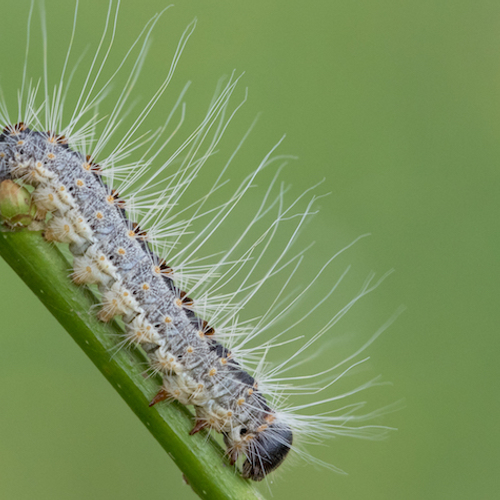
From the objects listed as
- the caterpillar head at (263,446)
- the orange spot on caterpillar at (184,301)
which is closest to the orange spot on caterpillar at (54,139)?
the orange spot on caterpillar at (184,301)

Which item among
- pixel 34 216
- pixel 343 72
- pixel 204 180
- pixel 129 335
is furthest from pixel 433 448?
pixel 34 216

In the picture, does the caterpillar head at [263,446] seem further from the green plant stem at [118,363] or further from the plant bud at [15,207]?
the plant bud at [15,207]

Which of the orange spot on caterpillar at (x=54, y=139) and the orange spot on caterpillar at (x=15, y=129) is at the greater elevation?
the orange spot on caterpillar at (x=15, y=129)

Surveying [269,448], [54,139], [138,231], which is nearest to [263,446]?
[269,448]

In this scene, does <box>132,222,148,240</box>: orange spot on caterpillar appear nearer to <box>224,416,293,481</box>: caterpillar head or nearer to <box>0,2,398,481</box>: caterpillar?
<box>0,2,398,481</box>: caterpillar

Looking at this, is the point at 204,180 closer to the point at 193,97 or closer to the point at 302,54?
the point at 193,97
